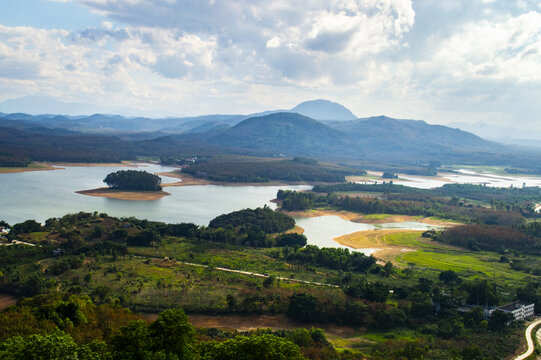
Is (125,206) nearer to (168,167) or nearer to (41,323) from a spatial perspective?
(41,323)

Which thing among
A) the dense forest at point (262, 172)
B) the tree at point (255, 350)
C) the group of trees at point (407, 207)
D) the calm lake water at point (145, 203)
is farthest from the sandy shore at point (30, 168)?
the tree at point (255, 350)

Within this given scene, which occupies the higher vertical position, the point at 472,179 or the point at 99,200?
the point at 472,179

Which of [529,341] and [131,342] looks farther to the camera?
[529,341]

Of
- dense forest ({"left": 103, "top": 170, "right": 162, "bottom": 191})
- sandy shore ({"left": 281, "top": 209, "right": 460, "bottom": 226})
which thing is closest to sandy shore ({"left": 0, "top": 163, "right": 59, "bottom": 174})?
dense forest ({"left": 103, "top": 170, "right": 162, "bottom": 191})

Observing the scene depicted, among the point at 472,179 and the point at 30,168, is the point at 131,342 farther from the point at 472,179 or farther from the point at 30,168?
the point at 472,179

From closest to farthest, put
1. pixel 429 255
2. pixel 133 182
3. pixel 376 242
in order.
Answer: pixel 429 255 → pixel 376 242 → pixel 133 182

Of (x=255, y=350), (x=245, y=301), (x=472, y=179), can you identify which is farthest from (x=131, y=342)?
(x=472, y=179)

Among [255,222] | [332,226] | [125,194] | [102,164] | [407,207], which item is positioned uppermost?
[102,164]

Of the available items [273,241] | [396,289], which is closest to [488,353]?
[396,289]

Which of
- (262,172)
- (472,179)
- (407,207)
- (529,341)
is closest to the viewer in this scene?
(529,341)
